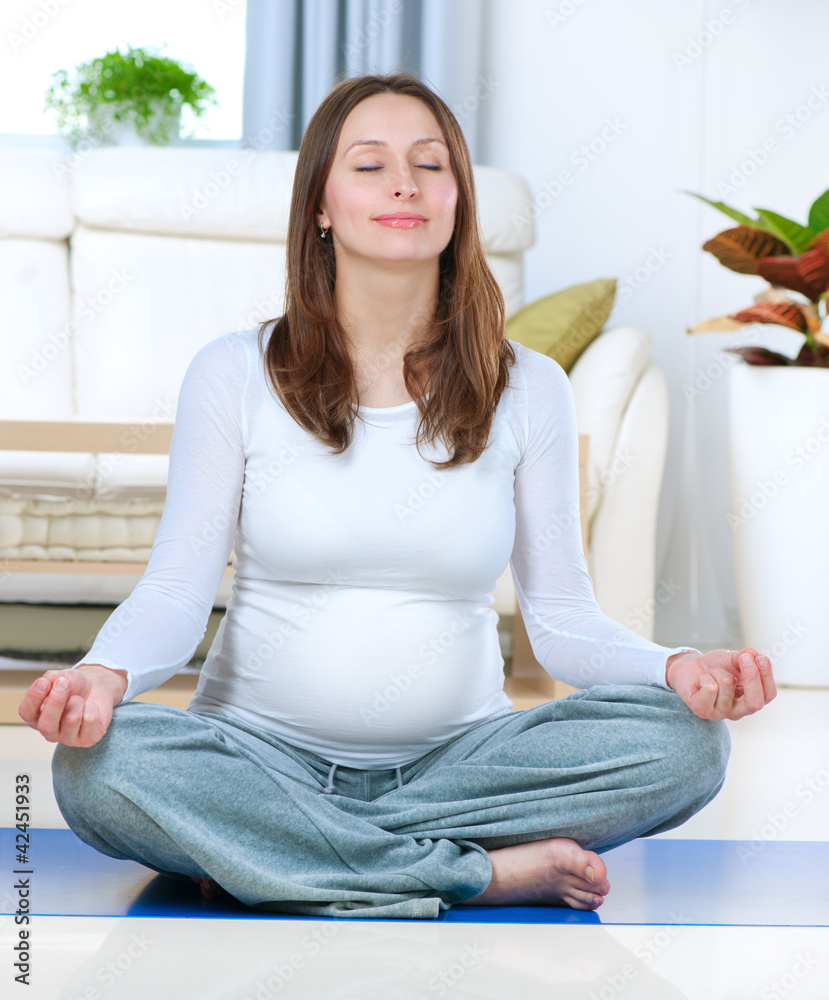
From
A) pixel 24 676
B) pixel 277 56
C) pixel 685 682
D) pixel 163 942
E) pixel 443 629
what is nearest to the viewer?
pixel 163 942

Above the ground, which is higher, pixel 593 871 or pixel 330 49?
pixel 330 49

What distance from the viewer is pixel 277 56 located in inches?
117

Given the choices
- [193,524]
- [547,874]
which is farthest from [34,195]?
[547,874]

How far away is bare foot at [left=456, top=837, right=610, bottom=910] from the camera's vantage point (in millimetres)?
1068

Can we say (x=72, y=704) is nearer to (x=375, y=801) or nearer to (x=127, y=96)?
(x=375, y=801)

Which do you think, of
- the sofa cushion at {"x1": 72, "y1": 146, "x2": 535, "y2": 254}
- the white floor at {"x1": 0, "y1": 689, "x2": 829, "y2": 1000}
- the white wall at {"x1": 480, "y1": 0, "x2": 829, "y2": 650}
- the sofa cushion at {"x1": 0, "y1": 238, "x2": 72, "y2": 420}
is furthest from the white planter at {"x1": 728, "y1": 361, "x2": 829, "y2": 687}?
the sofa cushion at {"x1": 0, "y1": 238, "x2": 72, "y2": 420}

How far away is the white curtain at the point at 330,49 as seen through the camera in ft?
9.73

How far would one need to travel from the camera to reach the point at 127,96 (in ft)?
9.35

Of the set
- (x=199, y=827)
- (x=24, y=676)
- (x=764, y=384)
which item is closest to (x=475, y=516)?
(x=199, y=827)

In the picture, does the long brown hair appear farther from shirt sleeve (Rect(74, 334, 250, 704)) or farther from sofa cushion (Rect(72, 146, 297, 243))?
sofa cushion (Rect(72, 146, 297, 243))

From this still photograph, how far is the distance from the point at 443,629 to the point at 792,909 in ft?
1.40

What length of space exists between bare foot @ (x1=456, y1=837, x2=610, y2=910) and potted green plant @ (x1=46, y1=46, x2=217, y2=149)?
2.30 m

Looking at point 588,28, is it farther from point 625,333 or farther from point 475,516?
point 475,516

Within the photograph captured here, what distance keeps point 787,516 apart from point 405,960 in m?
1.65
